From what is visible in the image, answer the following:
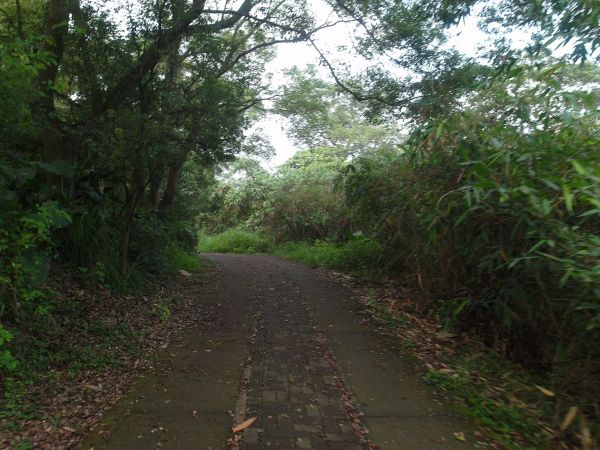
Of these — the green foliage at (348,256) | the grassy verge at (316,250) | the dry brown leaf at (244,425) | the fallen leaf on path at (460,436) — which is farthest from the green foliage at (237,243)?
the fallen leaf on path at (460,436)

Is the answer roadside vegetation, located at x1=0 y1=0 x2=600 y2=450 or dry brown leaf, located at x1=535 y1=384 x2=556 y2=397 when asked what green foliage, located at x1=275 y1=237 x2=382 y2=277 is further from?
dry brown leaf, located at x1=535 y1=384 x2=556 y2=397

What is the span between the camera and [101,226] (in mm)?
6828

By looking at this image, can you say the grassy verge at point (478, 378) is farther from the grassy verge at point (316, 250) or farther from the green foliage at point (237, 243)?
the green foliage at point (237, 243)

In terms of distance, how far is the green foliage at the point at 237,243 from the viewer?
17.9m

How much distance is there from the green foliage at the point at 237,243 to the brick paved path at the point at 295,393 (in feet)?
38.1

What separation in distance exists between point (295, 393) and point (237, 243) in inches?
588

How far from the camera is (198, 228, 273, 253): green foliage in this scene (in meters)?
17.9

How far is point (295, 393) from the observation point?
417 centimetres

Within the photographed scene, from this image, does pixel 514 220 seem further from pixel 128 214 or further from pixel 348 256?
pixel 348 256

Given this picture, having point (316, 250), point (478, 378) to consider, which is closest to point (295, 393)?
point (478, 378)

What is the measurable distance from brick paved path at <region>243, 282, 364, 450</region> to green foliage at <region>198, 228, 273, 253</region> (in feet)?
38.1

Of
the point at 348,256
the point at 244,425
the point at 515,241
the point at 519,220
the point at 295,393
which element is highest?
the point at 519,220

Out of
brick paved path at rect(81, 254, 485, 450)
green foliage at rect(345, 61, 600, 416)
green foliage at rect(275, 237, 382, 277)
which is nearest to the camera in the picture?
brick paved path at rect(81, 254, 485, 450)

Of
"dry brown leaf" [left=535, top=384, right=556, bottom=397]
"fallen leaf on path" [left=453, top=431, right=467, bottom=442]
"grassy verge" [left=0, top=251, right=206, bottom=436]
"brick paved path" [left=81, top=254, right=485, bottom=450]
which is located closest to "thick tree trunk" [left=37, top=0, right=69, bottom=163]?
"grassy verge" [left=0, top=251, right=206, bottom=436]
